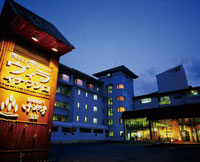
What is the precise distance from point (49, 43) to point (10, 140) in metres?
6.28

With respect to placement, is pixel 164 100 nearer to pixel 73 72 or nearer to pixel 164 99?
pixel 164 99

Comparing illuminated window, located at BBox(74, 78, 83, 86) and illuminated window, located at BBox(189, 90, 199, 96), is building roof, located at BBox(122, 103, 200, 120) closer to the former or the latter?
illuminated window, located at BBox(189, 90, 199, 96)

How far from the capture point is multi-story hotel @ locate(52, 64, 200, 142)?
100 feet

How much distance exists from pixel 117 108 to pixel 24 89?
3608 cm

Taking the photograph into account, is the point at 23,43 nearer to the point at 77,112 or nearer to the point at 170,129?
the point at 77,112

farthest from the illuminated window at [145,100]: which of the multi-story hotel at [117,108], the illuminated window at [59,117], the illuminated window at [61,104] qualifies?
the illuminated window at [59,117]

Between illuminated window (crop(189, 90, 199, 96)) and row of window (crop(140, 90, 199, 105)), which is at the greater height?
illuminated window (crop(189, 90, 199, 96))

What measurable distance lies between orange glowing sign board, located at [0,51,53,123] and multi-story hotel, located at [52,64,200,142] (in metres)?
21.1

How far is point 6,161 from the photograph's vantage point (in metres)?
7.35

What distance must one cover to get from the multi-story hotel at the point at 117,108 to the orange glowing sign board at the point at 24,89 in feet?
69.2

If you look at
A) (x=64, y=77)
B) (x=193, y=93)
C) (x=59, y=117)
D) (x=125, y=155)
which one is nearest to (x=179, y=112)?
(x=193, y=93)

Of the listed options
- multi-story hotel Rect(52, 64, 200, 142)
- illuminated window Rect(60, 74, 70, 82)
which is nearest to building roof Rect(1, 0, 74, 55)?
multi-story hotel Rect(52, 64, 200, 142)

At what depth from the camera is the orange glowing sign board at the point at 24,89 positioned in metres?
7.82

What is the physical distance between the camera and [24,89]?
28.2 feet
